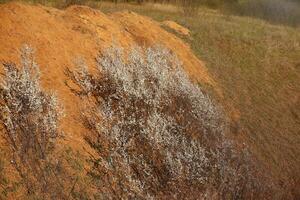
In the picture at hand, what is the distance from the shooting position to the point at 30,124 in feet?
45.8

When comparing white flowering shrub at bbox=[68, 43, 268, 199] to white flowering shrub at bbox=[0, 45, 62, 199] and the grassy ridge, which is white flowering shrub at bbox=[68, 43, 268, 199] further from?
the grassy ridge

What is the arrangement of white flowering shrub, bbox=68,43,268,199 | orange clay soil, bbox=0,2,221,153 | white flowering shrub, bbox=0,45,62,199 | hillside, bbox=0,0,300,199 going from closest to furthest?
1. white flowering shrub, bbox=0,45,62,199
2. white flowering shrub, bbox=68,43,268,199
3. hillside, bbox=0,0,300,199
4. orange clay soil, bbox=0,2,221,153

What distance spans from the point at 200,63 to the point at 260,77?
14.4 ft

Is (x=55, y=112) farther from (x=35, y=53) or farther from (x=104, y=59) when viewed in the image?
(x=104, y=59)

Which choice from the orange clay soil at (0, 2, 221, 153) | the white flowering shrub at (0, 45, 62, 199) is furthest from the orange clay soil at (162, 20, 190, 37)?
the white flowering shrub at (0, 45, 62, 199)

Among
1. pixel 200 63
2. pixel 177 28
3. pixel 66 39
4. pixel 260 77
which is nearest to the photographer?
pixel 66 39

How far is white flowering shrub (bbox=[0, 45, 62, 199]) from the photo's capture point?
12805 mm

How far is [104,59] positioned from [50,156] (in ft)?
18.3

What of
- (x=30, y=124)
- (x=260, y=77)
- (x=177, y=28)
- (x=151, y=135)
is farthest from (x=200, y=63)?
(x=30, y=124)

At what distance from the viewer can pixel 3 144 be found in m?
13.2

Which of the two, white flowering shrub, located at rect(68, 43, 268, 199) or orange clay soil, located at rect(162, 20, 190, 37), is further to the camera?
orange clay soil, located at rect(162, 20, 190, 37)

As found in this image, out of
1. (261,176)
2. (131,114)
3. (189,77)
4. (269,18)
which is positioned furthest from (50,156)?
(269,18)

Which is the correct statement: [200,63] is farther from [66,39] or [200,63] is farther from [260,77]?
[66,39]

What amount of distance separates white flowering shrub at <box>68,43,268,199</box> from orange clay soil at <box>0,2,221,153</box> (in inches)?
19.5
